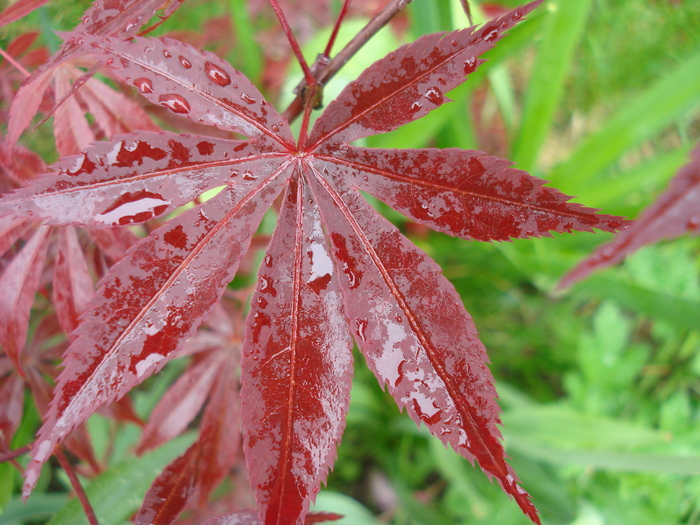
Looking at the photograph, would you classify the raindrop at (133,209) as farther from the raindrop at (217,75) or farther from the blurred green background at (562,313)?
the blurred green background at (562,313)

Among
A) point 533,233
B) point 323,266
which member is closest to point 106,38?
point 323,266

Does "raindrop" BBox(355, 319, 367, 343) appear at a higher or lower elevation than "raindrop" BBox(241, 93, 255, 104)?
lower

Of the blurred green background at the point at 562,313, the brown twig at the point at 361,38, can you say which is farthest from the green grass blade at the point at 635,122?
the brown twig at the point at 361,38

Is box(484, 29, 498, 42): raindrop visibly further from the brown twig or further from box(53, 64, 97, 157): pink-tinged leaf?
box(53, 64, 97, 157): pink-tinged leaf

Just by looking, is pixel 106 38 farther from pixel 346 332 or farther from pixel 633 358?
pixel 633 358

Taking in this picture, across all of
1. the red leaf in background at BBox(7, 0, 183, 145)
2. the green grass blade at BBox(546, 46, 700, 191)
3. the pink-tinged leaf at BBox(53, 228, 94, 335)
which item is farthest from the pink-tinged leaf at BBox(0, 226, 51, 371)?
the green grass blade at BBox(546, 46, 700, 191)

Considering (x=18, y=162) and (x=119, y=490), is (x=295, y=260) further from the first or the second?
(x=119, y=490)
